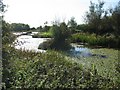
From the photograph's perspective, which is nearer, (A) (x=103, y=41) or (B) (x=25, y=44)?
(B) (x=25, y=44)

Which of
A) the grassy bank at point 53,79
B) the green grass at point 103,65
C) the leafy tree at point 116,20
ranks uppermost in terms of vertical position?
the leafy tree at point 116,20

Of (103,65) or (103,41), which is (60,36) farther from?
Result: (103,65)

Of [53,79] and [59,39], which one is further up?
[59,39]

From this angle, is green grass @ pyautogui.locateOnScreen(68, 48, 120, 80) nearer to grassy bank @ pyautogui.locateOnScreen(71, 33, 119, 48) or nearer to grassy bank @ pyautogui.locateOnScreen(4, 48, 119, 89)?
grassy bank @ pyautogui.locateOnScreen(4, 48, 119, 89)

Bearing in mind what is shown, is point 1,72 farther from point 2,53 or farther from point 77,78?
point 77,78

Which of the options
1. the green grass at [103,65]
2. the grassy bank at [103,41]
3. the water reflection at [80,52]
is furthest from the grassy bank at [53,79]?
the grassy bank at [103,41]

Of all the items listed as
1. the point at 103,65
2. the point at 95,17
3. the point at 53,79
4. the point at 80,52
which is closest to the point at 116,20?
the point at 95,17

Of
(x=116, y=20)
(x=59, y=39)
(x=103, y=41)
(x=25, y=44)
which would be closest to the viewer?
(x=59, y=39)

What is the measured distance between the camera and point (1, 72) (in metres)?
6.04

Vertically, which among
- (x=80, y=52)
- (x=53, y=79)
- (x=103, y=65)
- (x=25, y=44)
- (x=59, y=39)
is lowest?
(x=80, y=52)

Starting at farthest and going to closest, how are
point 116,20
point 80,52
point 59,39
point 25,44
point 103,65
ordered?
point 116,20, point 25,44, point 59,39, point 80,52, point 103,65

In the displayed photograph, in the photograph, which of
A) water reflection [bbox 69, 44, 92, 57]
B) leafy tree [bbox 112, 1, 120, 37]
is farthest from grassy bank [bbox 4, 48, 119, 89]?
leafy tree [bbox 112, 1, 120, 37]

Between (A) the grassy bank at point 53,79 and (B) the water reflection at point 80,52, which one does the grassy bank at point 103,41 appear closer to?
(B) the water reflection at point 80,52

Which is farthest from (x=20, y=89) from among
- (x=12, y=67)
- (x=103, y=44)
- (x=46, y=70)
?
(x=103, y=44)
